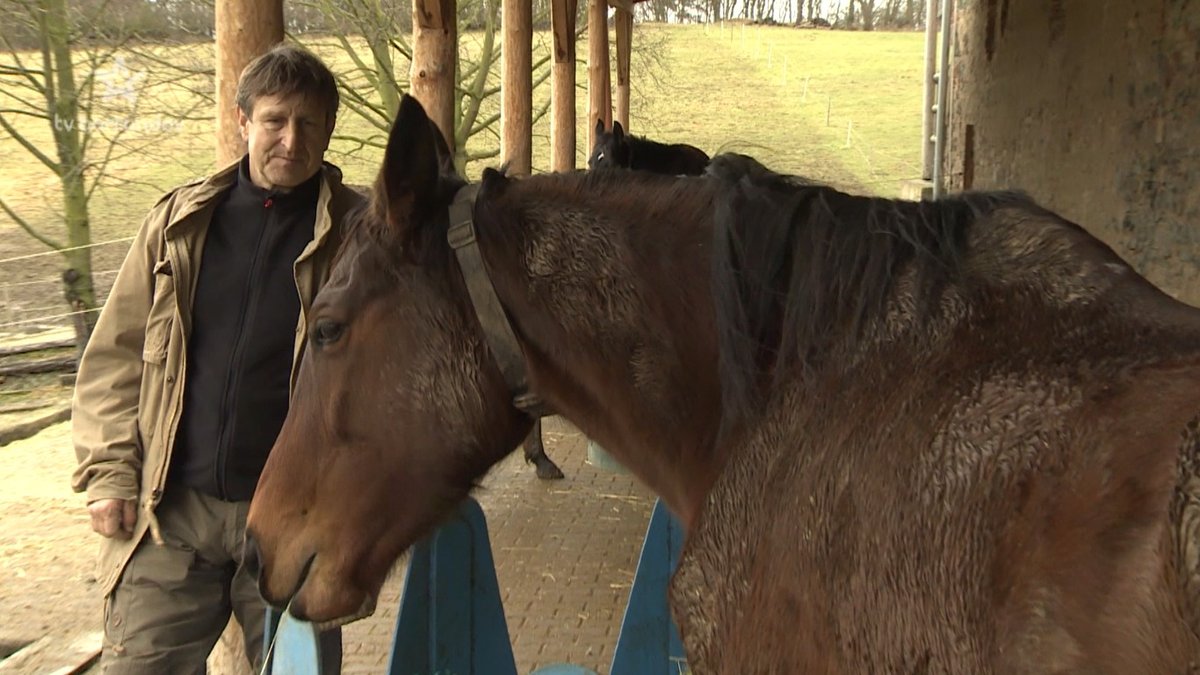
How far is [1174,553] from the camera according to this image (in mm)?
1064

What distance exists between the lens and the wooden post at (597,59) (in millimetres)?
11773

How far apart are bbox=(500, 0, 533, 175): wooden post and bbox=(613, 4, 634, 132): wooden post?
8484 mm

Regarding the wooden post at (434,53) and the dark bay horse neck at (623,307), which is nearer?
the dark bay horse neck at (623,307)

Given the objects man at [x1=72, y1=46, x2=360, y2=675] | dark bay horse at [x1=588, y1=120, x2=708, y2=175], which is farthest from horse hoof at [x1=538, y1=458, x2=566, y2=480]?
man at [x1=72, y1=46, x2=360, y2=675]

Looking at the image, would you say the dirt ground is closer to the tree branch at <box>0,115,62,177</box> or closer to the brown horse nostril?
the brown horse nostril

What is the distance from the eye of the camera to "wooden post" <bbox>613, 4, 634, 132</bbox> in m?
16.5

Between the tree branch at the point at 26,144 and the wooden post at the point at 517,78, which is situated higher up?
the wooden post at the point at 517,78

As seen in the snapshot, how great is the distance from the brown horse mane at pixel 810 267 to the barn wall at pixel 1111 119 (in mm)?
3781

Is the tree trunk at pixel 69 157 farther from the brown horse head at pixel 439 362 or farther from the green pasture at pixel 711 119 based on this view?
the brown horse head at pixel 439 362

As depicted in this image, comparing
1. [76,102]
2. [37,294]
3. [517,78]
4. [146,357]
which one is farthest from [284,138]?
[37,294]

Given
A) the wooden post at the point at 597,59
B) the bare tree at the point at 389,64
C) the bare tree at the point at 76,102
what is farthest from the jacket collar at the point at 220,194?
the bare tree at the point at 389,64

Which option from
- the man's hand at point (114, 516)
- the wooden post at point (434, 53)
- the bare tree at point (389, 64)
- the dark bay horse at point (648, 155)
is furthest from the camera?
the bare tree at point (389, 64)

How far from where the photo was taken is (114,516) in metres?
2.30

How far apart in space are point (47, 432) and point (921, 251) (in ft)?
36.3
